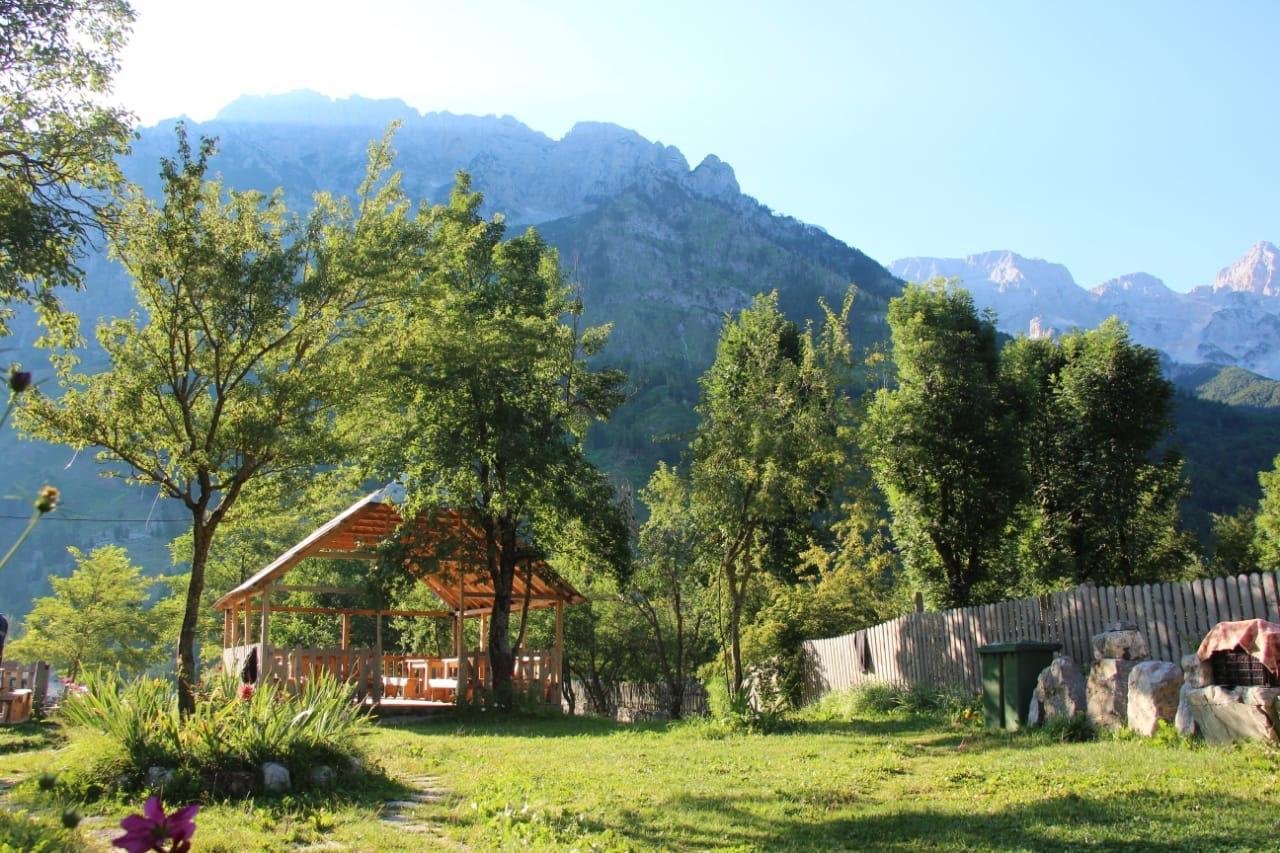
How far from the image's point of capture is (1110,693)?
10.1m

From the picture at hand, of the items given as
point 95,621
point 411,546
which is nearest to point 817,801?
point 411,546

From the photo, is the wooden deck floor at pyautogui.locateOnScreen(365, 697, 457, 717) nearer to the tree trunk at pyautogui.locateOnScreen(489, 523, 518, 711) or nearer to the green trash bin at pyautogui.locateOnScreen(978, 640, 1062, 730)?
the tree trunk at pyautogui.locateOnScreen(489, 523, 518, 711)

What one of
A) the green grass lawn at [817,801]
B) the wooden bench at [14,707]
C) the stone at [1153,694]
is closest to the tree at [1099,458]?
the stone at [1153,694]

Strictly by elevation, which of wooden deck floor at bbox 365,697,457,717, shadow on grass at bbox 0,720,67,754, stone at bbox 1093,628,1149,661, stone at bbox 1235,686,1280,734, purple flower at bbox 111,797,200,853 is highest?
purple flower at bbox 111,797,200,853

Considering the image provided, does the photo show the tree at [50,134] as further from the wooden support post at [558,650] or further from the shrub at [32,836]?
the wooden support post at [558,650]

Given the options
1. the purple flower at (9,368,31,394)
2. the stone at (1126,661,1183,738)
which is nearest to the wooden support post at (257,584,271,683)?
the stone at (1126,661,1183,738)

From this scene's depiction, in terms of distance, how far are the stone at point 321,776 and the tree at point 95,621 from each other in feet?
84.4

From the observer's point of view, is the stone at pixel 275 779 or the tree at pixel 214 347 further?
the tree at pixel 214 347

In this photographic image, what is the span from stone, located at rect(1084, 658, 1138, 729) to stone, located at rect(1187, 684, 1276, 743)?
Result: 1102 millimetres

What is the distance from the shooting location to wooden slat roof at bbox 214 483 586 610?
19.9 m

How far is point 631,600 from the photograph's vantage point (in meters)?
27.7

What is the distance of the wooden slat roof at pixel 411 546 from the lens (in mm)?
19859

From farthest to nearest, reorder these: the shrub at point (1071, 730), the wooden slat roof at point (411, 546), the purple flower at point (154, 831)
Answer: the wooden slat roof at point (411, 546), the shrub at point (1071, 730), the purple flower at point (154, 831)

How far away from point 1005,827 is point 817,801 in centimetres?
167
